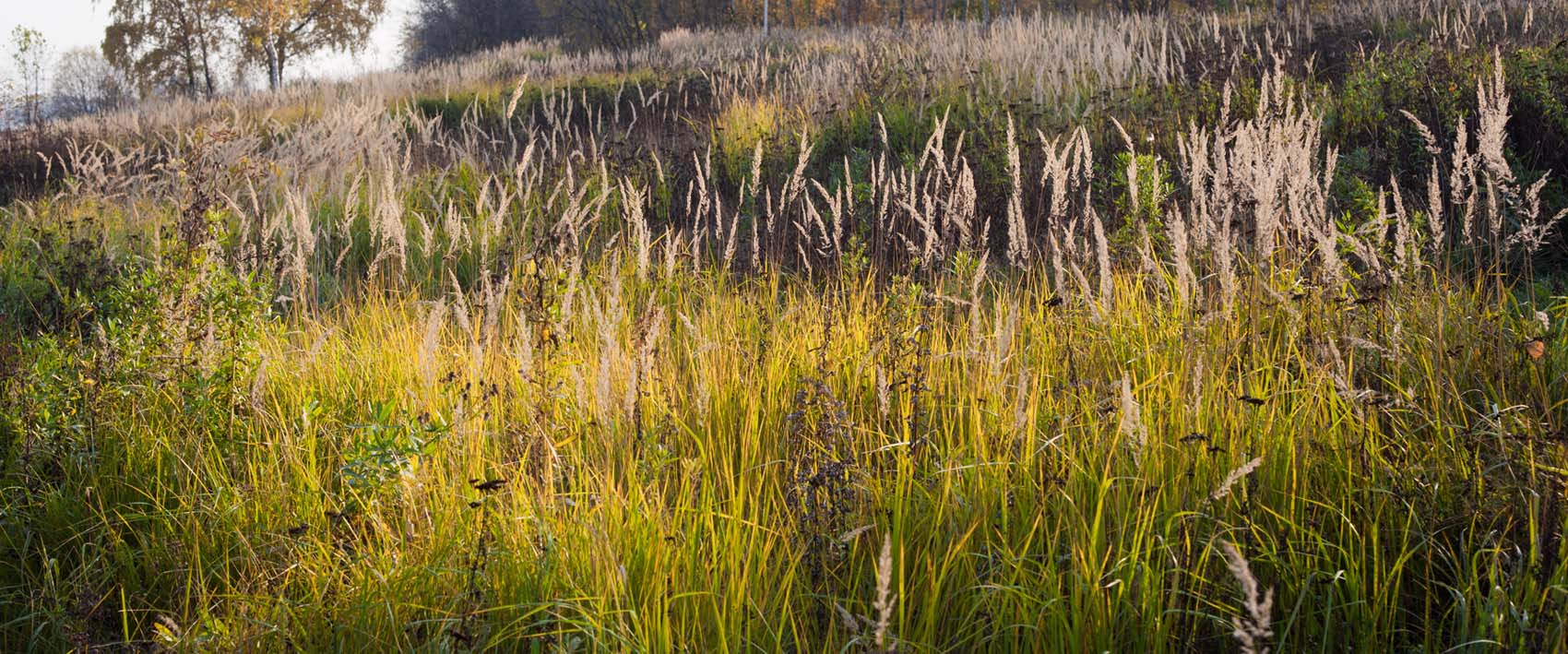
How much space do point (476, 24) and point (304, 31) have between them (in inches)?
297

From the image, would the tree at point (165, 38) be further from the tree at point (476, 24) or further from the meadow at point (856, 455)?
the meadow at point (856, 455)

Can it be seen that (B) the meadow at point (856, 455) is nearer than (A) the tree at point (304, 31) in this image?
Yes

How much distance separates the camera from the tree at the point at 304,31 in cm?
3438

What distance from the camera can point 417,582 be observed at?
2.11 metres

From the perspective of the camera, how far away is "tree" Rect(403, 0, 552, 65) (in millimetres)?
42750

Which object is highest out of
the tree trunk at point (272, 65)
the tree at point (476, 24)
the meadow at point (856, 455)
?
the tree at point (476, 24)

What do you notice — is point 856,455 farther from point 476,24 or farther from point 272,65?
point 476,24

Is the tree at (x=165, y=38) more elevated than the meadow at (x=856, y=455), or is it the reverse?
the tree at (x=165, y=38)

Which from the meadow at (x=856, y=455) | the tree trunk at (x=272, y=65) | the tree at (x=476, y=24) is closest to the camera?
the meadow at (x=856, y=455)

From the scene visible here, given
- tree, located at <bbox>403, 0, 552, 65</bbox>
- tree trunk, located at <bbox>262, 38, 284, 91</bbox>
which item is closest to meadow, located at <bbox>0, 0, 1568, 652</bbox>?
tree trunk, located at <bbox>262, 38, 284, 91</bbox>

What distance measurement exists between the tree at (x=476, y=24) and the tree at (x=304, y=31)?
321 centimetres

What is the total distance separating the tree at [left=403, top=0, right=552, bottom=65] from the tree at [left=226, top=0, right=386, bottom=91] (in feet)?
10.5

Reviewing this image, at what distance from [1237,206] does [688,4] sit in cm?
4144

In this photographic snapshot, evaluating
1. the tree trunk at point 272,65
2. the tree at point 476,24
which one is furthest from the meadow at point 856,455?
the tree at point 476,24
